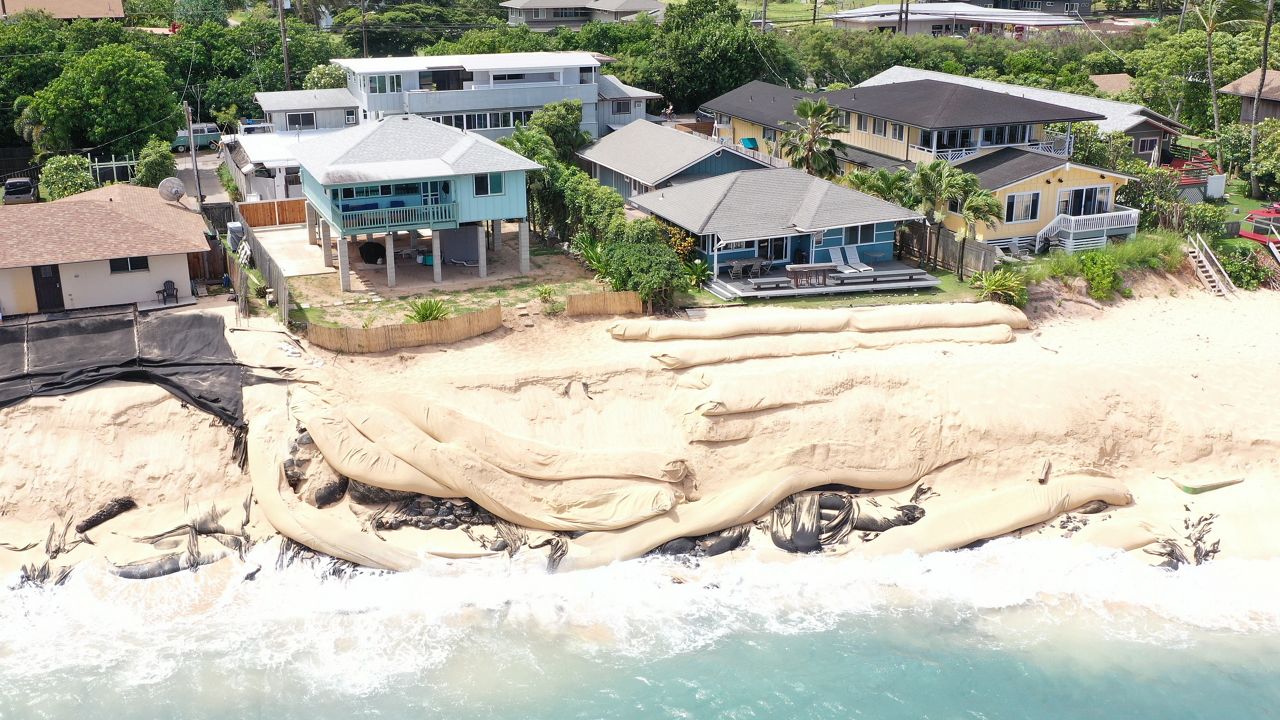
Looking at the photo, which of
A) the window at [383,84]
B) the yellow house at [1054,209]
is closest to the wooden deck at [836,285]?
the yellow house at [1054,209]

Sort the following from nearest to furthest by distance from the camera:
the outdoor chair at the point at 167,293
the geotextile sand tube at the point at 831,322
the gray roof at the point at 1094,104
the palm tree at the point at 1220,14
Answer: the geotextile sand tube at the point at 831,322 → the outdoor chair at the point at 167,293 → the palm tree at the point at 1220,14 → the gray roof at the point at 1094,104

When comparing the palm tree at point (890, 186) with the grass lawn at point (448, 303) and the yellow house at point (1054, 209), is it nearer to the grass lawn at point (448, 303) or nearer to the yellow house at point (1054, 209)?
the yellow house at point (1054, 209)

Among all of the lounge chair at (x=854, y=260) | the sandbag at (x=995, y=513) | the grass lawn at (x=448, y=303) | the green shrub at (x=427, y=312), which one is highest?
the lounge chair at (x=854, y=260)

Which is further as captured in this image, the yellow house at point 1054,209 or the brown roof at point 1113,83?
the brown roof at point 1113,83

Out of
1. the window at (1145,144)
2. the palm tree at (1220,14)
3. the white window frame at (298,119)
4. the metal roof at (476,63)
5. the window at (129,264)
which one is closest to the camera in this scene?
the window at (129,264)

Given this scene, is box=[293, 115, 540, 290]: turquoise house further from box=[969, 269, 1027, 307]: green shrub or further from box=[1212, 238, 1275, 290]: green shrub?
box=[1212, 238, 1275, 290]: green shrub

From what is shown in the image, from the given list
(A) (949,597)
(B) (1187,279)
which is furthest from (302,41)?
(A) (949,597)
